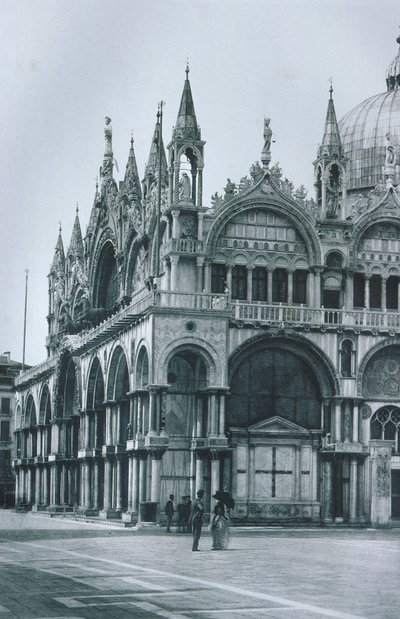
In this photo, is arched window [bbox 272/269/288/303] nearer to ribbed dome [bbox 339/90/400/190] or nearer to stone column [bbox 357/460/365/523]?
stone column [bbox 357/460/365/523]

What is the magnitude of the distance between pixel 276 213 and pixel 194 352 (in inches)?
382

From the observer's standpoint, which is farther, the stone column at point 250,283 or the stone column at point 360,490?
the stone column at point 250,283

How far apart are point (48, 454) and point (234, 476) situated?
2961 centimetres

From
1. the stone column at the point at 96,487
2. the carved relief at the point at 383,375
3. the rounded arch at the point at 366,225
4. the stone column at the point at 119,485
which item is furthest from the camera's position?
the stone column at the point at 96,487

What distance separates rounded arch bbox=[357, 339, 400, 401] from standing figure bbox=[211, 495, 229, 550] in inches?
880

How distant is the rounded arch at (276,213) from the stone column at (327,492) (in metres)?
10.3

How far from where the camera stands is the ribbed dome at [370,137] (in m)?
75.7

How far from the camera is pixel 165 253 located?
59219 mm

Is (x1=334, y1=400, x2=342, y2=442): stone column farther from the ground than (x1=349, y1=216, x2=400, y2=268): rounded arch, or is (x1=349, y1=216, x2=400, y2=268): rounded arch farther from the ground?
(x1=349, y1=216, x2=400, y2=268): rounded arch

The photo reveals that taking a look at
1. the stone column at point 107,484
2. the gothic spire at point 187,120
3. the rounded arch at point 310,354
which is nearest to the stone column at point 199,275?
the rounded arch at point 310,354

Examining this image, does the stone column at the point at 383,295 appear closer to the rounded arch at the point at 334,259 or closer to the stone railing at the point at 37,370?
the rounded arch at the point at 334,259

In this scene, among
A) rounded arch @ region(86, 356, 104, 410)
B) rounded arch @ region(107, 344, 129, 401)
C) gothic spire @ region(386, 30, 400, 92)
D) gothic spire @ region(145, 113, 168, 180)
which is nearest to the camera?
rounded arch @ region(107, 344, 129, 401)

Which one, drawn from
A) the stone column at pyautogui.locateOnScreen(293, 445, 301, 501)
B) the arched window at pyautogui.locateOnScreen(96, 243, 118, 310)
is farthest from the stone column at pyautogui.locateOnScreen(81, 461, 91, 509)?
the stone column at pyautogui.locateOnScreen(293, 445, 301, 501)

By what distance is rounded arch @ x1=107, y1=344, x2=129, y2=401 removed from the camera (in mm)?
61562
